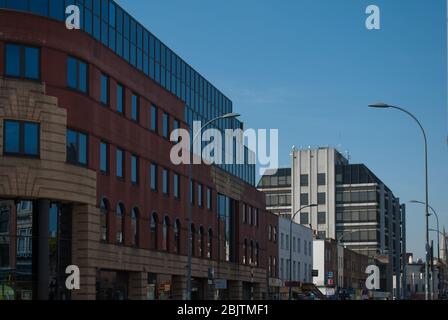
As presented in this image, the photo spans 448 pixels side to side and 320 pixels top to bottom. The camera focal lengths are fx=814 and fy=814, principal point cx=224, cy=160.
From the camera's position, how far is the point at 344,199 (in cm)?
15525

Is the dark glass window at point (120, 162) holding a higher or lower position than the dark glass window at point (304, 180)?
lower

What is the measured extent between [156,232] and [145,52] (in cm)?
1169

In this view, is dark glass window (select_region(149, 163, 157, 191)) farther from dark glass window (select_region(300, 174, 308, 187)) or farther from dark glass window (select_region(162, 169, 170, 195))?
dark glass window (select_region(300, 174, 308, 187))

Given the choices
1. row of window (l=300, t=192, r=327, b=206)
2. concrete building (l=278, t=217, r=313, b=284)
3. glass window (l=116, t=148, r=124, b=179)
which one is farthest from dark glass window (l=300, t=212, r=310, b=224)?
glass window (l=116, t=148, r=124, b=179)

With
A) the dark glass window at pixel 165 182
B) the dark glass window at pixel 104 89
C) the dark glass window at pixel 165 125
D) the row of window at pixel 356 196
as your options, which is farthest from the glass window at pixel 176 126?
the row of window at pixel 356 196

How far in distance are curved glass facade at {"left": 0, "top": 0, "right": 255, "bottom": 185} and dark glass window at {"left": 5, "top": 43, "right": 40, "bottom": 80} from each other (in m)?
1.96

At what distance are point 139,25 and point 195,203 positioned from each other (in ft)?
48.6

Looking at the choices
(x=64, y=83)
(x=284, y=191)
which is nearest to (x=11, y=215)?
(x=64, y=83)

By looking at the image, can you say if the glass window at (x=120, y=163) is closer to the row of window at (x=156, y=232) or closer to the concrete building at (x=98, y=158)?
the concrete building at (x=98, y=158)

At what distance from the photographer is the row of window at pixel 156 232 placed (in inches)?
1750

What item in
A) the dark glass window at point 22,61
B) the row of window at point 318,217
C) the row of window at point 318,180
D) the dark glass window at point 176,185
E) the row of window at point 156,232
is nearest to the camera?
the dark glass window at point 22,61

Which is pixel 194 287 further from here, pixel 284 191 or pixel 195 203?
pixel 284 191

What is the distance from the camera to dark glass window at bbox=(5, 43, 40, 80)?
127 ft

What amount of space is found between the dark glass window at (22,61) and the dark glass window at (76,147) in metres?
3.51
